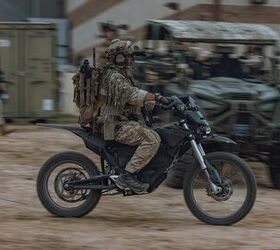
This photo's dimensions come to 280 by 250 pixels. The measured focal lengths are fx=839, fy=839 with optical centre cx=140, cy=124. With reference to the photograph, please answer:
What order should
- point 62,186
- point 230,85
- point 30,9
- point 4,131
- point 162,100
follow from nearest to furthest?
point 162,100, point 62,186, point 230,85, point 4,131, point 30,9

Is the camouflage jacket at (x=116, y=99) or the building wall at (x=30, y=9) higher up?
the building wall at (x=30, y=9)

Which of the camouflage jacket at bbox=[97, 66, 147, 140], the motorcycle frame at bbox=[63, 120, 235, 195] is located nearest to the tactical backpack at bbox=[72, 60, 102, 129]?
the camouflage jacket at bbox=[97, 66, 147, 140]

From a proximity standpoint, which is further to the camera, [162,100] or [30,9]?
[30,9]

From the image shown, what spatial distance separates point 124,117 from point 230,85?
284 centimetres

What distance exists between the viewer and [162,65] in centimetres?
1110

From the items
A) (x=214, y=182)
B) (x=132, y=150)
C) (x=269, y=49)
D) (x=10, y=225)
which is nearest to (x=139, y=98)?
(x=132, y=150)

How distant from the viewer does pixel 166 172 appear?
26.5ft

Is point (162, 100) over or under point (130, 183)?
over

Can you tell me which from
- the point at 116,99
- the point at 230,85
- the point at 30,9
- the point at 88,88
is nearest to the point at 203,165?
the point at 116,99

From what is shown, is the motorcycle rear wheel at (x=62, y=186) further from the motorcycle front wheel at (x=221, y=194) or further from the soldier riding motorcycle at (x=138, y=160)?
the motorcycle front wheel at (x=221, y=194)

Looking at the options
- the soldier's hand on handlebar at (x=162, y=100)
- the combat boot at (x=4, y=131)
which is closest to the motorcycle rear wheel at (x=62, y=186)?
the soldier's hand on handlebar at (x=162, y=100)

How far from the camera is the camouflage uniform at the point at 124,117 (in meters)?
7.88

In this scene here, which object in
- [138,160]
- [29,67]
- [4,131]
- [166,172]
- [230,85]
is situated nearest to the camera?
[138,160]

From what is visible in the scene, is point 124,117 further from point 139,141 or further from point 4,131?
point 4,131
